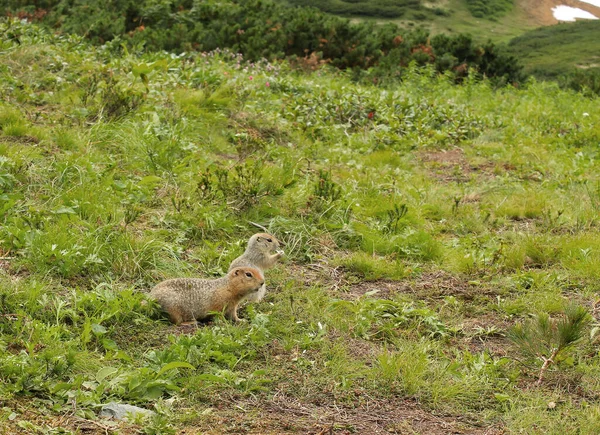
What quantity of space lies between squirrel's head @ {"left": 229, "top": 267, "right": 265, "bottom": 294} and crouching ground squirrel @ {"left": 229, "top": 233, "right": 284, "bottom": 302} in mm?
483

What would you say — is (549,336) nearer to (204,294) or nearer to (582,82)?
(204,294)

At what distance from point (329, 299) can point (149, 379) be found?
184 centimetres

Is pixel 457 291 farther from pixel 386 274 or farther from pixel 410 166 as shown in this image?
pixel 410 166

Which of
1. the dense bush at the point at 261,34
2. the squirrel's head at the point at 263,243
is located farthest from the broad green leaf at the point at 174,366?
the dense bush at the point at 261,34

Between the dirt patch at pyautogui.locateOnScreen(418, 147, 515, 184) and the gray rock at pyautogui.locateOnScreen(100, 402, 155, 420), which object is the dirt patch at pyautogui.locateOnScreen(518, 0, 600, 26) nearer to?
the dirt patch at pyautogui.locateOnScreen(418, 147, 515, 184)

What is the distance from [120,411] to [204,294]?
144 cm

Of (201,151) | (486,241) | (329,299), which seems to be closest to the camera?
(329,299)

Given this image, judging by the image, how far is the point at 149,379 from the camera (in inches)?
167

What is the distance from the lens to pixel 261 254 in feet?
19.8

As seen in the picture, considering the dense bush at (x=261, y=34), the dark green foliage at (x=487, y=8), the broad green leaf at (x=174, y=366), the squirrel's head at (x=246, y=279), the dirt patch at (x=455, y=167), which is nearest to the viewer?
the broad green leaf at (x=174, y=366)

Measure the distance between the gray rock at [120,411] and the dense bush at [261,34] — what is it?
10179mm

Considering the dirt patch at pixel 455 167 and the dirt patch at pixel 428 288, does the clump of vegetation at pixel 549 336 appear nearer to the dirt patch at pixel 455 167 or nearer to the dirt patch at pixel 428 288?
the dirt patch at pixel 428 288

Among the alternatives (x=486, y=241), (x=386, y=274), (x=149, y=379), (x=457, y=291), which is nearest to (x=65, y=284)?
(x=149, y=379)

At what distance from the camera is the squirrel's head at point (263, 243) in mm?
6051
